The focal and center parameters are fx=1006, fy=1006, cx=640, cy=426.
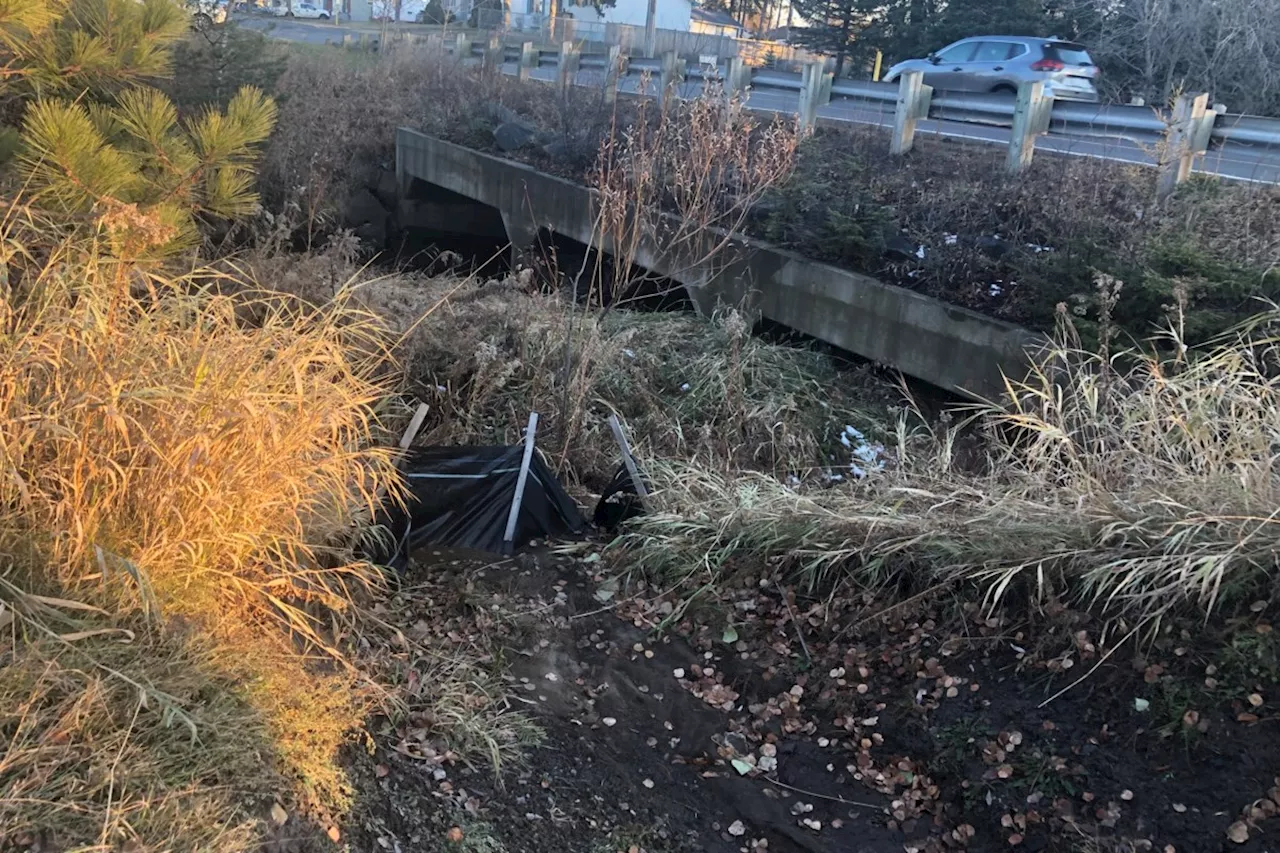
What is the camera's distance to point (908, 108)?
9773 millimetres

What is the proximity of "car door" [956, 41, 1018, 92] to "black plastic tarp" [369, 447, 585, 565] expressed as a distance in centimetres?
1422

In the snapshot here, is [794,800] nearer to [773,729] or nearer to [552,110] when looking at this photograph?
[773,729]

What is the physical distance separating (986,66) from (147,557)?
18079mm

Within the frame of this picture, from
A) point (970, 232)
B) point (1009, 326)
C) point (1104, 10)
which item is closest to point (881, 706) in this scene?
point (1009, 326)

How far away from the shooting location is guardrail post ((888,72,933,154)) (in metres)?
9.77

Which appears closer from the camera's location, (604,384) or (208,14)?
(604,384)

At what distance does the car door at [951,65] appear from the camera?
1752 cm

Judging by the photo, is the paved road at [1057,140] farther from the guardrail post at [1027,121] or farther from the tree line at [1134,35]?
the tree line at [1134,35]

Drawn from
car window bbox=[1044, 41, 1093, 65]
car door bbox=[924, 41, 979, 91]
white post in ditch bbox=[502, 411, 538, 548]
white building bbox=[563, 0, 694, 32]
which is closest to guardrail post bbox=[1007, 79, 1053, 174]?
white post in ditch bbox=[502, 411, 538, 548]

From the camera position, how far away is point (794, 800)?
3.42 metres

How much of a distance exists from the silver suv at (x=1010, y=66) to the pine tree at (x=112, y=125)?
1342 cm

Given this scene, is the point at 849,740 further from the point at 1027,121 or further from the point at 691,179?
the point at 1027,121

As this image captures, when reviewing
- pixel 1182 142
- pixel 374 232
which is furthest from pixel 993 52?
pixel 1182 142

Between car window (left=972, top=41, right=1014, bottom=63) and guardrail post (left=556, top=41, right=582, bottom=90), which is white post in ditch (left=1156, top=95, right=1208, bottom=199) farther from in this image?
car window (left=972, top=41, right=1014, bottom=63)
